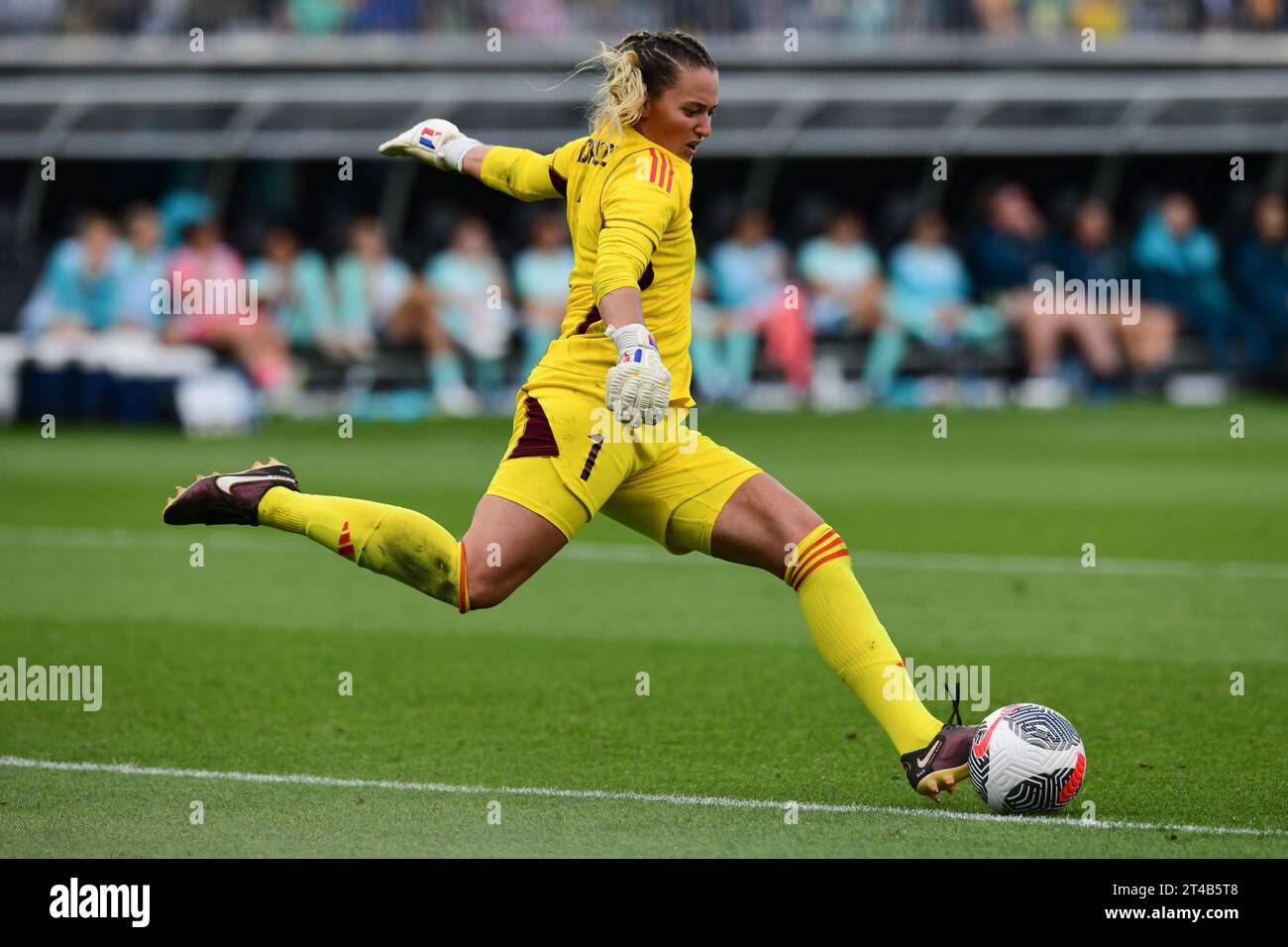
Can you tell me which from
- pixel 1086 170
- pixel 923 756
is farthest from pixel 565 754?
pixel 1086 170

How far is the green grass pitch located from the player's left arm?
192cm

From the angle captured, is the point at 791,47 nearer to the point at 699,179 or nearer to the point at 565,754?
the point at 699,179

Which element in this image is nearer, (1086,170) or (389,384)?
(389,384)

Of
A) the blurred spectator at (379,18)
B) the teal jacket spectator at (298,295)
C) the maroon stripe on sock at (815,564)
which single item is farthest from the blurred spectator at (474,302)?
the maroon stripe on sock at (815,564)

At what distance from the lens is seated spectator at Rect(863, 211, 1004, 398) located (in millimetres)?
24750

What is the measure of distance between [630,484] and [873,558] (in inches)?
238

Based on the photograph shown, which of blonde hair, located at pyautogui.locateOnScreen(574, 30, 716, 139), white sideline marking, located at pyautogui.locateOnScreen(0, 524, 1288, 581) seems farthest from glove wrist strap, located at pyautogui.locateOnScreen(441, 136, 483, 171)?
white sideline marking, located at pyautogui.locateOnScreen(0, 524, 1288, 581)

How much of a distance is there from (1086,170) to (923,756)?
23.4 meters

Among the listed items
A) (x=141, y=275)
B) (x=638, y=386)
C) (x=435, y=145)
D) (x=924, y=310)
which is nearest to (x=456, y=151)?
(x=435, y=145)

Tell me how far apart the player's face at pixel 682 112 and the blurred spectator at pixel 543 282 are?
17.3m

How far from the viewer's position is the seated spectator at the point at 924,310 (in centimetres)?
2475

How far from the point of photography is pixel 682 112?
629 centimetres

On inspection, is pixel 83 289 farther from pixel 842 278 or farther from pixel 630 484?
pixel 630 484
